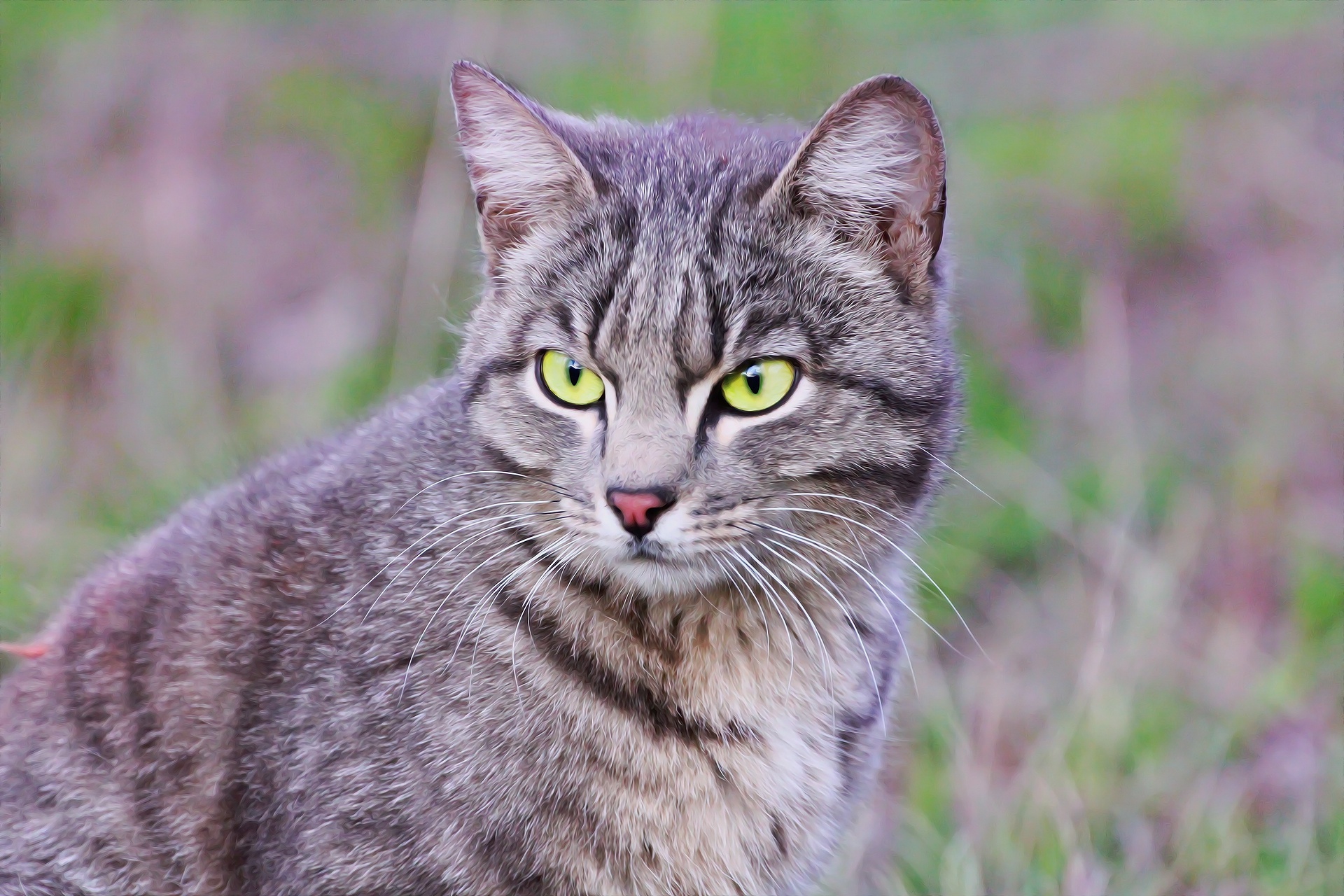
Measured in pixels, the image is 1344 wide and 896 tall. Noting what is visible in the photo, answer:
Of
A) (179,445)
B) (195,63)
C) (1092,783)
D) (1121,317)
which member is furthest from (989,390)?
(195,63)

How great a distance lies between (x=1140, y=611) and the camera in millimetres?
4824

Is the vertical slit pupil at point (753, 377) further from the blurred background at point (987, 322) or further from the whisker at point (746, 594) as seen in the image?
the blurred background at point (987, 322)

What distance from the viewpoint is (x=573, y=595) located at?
10.3 ft

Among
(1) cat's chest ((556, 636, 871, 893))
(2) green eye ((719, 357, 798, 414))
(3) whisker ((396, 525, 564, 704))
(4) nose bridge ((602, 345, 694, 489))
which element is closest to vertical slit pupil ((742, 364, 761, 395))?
(2) green eye ((719, 357, 798, 414))

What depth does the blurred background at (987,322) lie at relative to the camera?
14.4 feet

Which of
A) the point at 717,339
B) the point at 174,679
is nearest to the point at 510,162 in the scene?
the point at 717,339

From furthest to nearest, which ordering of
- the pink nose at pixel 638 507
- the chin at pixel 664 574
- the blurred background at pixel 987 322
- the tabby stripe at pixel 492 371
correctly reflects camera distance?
the blurred background at pixel 987 322 < the tabby stripe at pixel 492 371 < the chin at pixel 664 574 < the pink nose at pixel 638 507

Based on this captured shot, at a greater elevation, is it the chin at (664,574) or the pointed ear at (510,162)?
the pointed ear at (510,162)


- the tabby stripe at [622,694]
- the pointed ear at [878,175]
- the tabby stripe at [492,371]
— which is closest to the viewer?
the pointed ear at [878,175]

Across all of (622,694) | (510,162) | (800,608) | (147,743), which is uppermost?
(510,162)

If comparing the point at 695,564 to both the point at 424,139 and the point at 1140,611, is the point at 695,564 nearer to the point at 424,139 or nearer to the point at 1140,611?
the point at 1140,611

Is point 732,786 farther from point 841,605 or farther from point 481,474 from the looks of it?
point 481,474

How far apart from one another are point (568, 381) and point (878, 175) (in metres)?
0.92

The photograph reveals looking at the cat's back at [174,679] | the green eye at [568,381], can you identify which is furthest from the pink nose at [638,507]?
the cat's back at [174,679]
